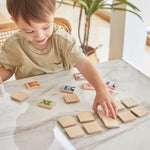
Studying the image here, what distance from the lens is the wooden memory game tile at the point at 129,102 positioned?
Result: 74cm

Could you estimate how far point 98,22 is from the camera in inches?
144

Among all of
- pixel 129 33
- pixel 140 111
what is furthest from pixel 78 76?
pixel 129 33

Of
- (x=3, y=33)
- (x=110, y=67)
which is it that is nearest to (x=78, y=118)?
(x=110, y=67)

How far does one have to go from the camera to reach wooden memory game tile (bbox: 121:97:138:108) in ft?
2.42

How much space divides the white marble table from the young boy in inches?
2.8

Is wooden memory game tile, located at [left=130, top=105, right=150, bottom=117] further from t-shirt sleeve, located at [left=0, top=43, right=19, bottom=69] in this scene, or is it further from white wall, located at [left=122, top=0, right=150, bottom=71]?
white wall, located at [left=122, top=0, right=150, bottom=71]

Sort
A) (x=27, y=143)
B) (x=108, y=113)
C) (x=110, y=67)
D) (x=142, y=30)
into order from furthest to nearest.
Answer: (x=142, y=30), (x=110, y=67), (x=108, y=113), (x=27, y=143)

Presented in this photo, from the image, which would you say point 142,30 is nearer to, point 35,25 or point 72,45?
point 72,45

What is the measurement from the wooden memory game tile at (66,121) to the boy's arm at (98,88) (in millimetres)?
100

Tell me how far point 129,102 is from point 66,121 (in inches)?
9.7

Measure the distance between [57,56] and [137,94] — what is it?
0.45 metres

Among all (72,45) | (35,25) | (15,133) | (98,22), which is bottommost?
(98,22)

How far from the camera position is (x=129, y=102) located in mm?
750

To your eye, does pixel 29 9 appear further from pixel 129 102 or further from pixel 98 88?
pixel 129 102
